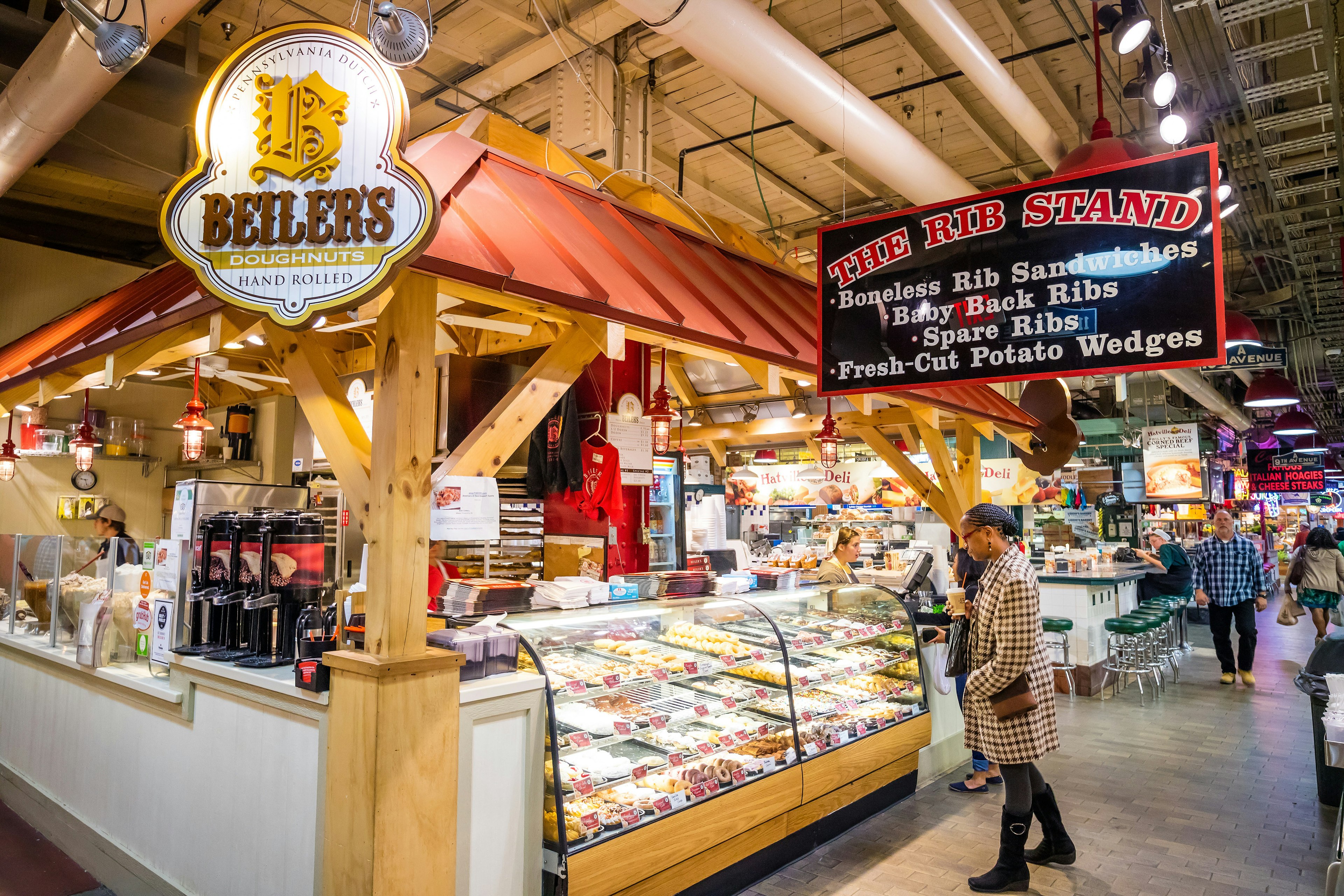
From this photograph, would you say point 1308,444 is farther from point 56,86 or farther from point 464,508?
point 56,86

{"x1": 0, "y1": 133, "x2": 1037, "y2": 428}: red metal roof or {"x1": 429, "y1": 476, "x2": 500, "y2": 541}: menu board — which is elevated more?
{"x1": 0, "y1": 133, "x2": 1037, "y2": 428}: red metal roof

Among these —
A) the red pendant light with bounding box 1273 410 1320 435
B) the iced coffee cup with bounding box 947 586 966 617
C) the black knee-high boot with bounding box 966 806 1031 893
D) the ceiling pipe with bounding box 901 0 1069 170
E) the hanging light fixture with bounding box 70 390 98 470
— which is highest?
the ceiling pipe with bounding box 901 0 1069 170

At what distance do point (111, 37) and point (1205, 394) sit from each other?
53.3ft

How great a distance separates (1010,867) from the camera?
13.7 feet

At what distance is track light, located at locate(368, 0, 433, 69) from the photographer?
9.60ft

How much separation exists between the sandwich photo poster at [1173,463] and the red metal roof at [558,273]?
11964 millimetres

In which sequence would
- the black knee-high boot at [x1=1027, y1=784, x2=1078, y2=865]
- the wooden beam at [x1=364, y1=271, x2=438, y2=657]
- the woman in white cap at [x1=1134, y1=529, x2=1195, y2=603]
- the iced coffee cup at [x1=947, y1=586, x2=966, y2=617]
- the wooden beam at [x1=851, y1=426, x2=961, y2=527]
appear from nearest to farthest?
the wooden beam at [x1=364, y1=271, x2=438, y2=657], the black knee-high boot at [x1=1027, y1=784, x2=1078, y2=865], the iced coffee cup at [x1=947, y1=586, x2=966, y2=617], the wooden beam at [x1=851, y1=426, x2=961, y2=527], the woman in white cap at [x1=1134, y1=529, x2=1195, y2=603]

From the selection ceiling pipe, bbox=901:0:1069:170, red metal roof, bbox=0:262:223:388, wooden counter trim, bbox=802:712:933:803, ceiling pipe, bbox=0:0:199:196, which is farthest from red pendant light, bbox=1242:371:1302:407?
ceiling pipe, bbox=0:0:199:196

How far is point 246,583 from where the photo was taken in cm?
387

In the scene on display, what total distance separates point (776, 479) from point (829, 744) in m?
9.74

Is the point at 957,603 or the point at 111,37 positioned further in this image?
the point at 957,603

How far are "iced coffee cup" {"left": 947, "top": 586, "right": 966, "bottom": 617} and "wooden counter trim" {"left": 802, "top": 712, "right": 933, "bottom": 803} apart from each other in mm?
Answer: 771

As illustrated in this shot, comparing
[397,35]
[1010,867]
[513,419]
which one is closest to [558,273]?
[513,419]

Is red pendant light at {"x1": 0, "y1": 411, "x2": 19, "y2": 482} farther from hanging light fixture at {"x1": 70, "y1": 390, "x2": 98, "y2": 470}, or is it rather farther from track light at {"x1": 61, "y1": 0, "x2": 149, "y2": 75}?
track light at {"x1": 61, "y1": 0, "x2": 149, "y2": 75}
